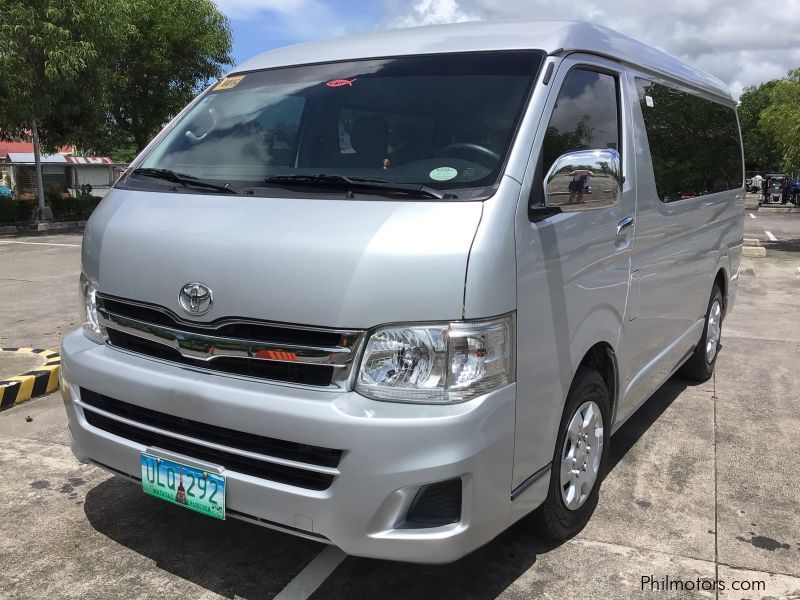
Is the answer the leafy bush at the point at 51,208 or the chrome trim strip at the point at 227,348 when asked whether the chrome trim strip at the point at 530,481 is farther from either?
the leafy bush at the point at 51,208

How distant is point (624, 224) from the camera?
3.38 m

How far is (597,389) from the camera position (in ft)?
10.6

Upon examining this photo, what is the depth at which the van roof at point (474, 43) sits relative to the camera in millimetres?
3049

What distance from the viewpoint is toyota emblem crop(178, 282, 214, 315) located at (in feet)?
8.45

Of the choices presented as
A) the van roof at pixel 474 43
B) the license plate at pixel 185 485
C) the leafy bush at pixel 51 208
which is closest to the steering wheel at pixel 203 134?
the van roof at pixel 474 43

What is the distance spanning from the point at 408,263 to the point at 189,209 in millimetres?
1004

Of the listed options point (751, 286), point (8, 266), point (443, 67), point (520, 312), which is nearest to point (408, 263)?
point (520, 312)

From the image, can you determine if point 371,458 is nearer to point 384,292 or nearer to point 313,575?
point 384,292

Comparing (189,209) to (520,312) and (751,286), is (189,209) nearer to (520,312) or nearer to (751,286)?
(520,312)

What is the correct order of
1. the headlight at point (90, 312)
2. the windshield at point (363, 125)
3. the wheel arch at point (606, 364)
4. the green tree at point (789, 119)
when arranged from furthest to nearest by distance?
the green tree at point (789, 119) → the wheel arch at point (606, 364) → the headlight at point (90, 312) → the windshield at point (363, 125)

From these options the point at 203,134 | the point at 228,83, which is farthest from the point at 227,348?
the point at 228,83

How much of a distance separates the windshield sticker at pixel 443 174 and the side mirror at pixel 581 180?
0.35m

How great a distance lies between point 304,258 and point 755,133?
222 feet

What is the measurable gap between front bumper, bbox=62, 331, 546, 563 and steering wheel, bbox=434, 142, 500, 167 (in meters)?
0.86
